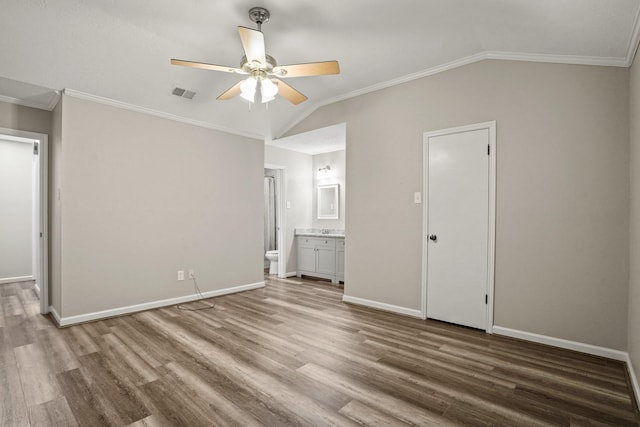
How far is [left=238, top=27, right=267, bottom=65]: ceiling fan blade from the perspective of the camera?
2.14m

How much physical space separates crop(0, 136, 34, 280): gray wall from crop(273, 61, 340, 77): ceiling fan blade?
588cm

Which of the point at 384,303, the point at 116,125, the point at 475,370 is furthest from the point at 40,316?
the point at 475,370

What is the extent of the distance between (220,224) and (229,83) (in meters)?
1.99

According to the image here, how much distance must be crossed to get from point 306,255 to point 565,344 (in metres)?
4.14

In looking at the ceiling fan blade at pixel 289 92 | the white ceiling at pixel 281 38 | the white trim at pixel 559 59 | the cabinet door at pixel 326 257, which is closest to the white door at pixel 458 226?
the white trim at pixel 559 59

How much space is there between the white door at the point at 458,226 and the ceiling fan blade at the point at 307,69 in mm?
1631

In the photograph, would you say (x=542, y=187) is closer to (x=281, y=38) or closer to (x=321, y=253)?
(x=281, y=38)

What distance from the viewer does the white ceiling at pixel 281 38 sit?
2459mm

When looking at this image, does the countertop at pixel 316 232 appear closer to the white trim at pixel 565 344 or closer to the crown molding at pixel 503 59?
the crown molding at pixel 503 59

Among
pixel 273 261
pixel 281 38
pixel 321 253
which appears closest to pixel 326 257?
pixel 321 253

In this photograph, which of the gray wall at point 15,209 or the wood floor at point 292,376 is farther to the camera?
the gray wall at point 15,209

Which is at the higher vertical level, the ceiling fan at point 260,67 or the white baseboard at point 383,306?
the ceiling fan at point 260,67

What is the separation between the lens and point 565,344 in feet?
9.29

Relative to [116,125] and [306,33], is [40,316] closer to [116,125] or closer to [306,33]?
[116,125]
